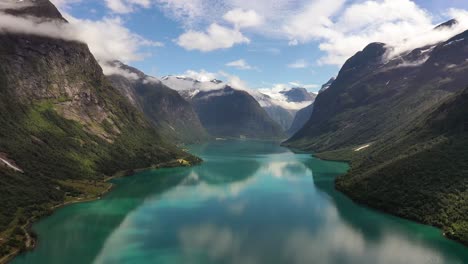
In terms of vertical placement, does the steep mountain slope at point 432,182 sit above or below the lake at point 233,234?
above

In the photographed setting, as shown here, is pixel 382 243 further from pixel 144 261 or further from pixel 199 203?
pixel 199 203

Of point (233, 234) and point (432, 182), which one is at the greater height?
point (432, 182)

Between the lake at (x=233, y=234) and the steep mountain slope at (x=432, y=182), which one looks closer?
the lake at (x=233, y=234)

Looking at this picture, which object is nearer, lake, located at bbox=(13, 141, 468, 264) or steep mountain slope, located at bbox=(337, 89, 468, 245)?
lake, located at bbox=(13, 141, 468, 264)

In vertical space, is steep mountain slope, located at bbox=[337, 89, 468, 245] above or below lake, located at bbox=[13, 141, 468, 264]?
above

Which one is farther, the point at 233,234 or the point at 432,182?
Answer: the point at 432,182
